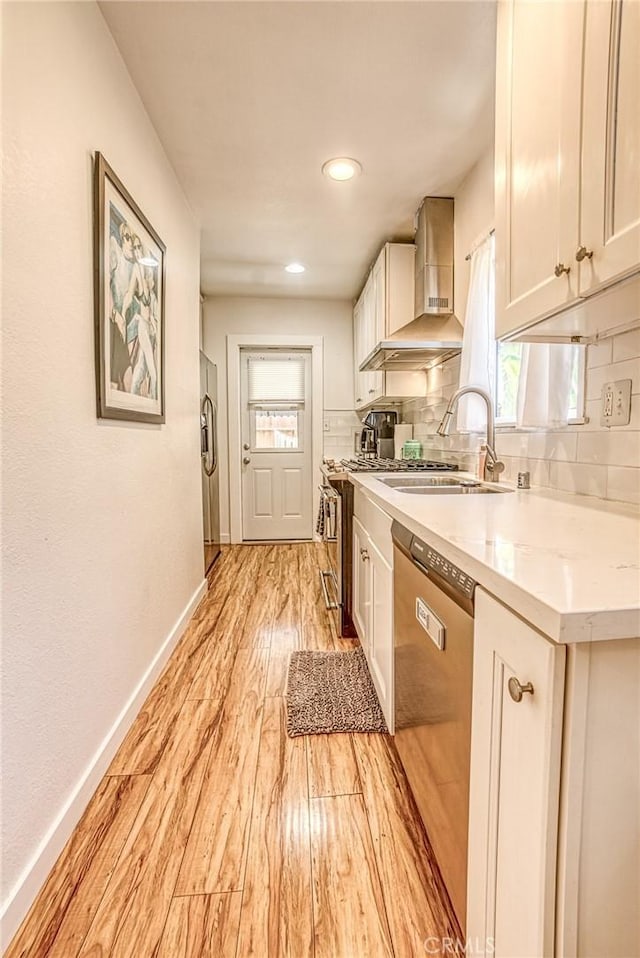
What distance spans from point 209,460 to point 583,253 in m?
3.09

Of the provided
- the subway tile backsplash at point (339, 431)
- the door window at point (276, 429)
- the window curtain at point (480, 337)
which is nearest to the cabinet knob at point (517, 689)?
the window curtain at point (480, 337)

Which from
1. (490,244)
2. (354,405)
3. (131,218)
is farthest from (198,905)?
(354,405)

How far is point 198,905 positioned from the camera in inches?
39.0

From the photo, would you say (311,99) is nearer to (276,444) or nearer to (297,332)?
(297,332)

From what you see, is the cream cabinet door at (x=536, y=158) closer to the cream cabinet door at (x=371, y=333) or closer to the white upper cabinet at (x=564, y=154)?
the white upper cabinet at (x=564, y=154)

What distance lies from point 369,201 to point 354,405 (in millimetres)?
2106

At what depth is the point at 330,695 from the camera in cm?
Answer: 179

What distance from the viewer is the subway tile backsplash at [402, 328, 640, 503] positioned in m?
1.17

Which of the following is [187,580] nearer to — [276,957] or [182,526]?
Result: [182,526]

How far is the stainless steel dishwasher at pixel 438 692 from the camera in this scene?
2.68ft

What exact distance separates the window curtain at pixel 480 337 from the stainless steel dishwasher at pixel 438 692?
3.53 feet

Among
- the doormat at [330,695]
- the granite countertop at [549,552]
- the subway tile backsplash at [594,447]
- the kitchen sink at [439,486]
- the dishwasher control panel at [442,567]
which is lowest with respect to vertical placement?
the doormat at [330,695]

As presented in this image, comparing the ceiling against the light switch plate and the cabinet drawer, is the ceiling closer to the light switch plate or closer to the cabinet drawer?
the light switch plate

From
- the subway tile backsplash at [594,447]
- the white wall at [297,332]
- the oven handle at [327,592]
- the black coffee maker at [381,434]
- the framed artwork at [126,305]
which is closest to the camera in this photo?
the subway tile backsplash at [594,447]
